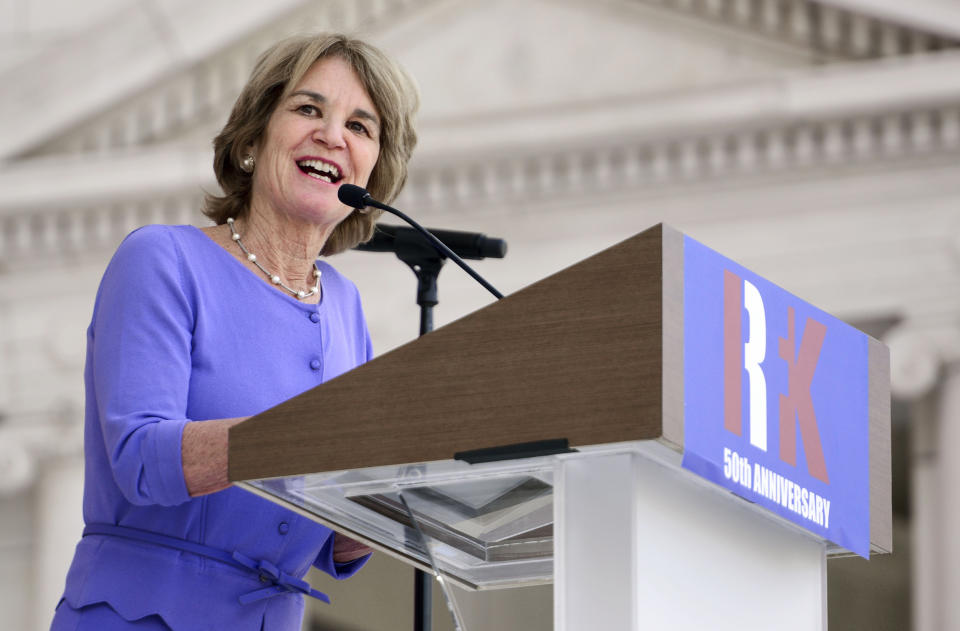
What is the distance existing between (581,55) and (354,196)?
3849mm

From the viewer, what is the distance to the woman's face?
1745mm

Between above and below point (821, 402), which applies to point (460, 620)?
below

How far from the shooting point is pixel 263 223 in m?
1.78

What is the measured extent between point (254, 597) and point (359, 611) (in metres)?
4.78

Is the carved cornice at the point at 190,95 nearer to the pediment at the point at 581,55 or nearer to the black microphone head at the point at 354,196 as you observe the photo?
the pediment at the point at 581,55

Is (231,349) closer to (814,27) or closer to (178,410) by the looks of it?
(178,410)

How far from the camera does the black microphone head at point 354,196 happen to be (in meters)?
1.70

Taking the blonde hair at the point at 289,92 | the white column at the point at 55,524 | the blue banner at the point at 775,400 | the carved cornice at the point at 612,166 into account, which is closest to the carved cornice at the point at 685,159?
the carved cornice at the point at 612,166

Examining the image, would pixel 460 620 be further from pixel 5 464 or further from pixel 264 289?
pixel 5 464

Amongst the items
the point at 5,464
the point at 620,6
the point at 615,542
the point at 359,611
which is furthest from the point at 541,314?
the point at 359,611

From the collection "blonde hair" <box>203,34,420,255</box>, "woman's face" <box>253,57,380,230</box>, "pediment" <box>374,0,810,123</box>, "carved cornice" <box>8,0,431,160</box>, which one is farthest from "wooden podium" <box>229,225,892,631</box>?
"carved cornice" <box>8,0,431,160</box>

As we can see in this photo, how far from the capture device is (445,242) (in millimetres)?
2193

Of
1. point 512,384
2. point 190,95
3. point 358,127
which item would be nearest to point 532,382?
point 512,384

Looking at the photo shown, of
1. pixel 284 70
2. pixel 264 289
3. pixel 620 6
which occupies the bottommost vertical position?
pixel 264 289
